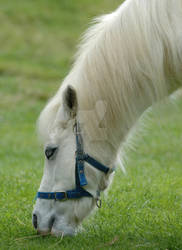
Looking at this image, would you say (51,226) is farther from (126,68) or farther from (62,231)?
(126,68)

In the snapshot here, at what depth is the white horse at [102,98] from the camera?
12.0ft

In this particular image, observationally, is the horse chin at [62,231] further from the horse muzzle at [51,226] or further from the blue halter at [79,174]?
the blue halter at [79,174]

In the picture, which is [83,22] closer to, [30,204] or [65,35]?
[65,35]

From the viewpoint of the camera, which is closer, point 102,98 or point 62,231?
point 102,98

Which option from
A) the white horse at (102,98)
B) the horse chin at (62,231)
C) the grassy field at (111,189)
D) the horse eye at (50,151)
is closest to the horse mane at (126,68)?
the white horse at (102,98)

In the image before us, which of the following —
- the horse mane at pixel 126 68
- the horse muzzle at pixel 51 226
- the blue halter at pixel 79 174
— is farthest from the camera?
the horse muzzle at pixel 51 226

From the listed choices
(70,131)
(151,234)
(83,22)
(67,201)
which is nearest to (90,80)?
(70,131)

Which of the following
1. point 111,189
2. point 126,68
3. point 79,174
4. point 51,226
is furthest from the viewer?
point 111,189

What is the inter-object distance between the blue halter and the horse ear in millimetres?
116

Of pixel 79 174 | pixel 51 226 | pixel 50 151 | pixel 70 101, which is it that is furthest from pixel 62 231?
pixel 70 101

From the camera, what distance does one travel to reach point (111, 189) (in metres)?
6.11

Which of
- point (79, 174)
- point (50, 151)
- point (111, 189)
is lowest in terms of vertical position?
point (111, 189)

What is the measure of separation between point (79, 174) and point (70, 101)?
2.12ft

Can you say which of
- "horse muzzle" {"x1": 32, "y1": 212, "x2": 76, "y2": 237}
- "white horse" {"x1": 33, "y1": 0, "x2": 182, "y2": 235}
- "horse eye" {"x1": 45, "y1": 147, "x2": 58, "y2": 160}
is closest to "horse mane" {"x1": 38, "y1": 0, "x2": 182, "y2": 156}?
"white horse" {"x1": 33, "y1": 0, "x2": 182, "y2": 235}
